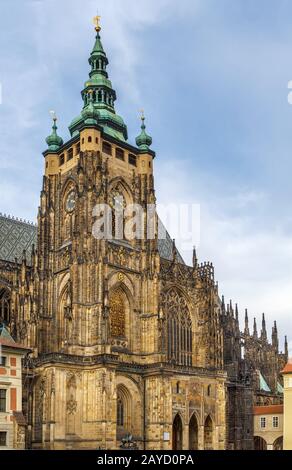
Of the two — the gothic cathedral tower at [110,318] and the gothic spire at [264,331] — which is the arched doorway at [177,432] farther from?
the gothic spire at [264,331]

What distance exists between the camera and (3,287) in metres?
64.4

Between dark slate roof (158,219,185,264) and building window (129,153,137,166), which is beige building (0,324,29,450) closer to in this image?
building window (129,153,137,166)

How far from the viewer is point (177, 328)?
2616 inches

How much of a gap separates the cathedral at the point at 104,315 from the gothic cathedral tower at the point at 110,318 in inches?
4.1

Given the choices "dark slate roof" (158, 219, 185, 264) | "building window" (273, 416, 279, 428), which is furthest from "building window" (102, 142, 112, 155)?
"building window" (273, 416, 279, 428)

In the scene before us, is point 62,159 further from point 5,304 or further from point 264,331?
point 264,331

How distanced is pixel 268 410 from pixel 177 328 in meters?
17.5

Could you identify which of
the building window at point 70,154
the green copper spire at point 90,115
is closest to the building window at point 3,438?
the building window at point 70,154

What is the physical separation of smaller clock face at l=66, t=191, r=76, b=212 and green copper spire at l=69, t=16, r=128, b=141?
640cm

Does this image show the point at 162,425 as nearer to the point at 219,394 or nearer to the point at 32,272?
the point at 219,394

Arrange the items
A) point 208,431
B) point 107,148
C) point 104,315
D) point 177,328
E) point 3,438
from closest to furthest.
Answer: point 3,438
point 104,315
point 208,431
point 107,148
point 177,328

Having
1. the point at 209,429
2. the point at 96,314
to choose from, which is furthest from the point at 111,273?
the point at 209,429

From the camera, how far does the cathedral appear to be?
56.4 metres

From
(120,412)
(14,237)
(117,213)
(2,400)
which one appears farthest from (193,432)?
(14,237)
